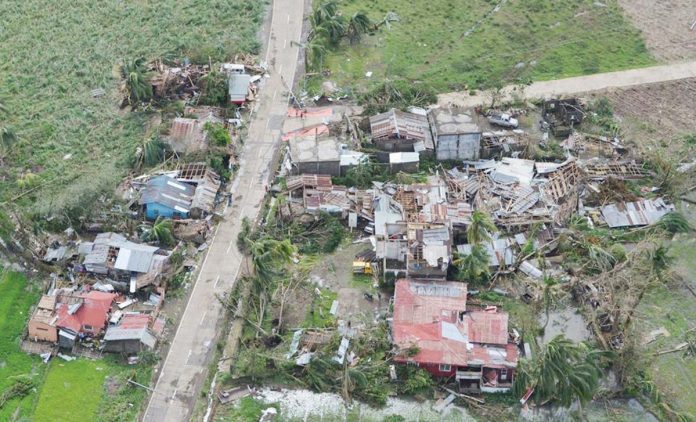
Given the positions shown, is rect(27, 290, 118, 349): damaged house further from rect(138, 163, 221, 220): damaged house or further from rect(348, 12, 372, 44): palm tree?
rect(348, 12, 372, 44): palm tree

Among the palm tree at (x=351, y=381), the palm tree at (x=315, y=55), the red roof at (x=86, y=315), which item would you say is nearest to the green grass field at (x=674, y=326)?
the palm tree at (x=351, y=381)

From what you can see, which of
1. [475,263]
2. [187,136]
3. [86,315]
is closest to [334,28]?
[187,136]

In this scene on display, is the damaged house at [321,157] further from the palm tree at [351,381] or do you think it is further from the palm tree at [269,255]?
the palm tree at [351,381]

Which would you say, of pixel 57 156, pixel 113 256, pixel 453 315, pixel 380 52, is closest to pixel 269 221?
pixel 113 256

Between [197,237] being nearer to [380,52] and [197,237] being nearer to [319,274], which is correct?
[319,274]

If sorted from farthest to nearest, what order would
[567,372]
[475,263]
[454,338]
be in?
[475,263]
[454,338]
[567,372]

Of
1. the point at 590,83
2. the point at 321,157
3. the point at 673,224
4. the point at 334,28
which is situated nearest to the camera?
the point at 673,224

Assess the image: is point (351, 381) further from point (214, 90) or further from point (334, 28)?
point (334, 28)

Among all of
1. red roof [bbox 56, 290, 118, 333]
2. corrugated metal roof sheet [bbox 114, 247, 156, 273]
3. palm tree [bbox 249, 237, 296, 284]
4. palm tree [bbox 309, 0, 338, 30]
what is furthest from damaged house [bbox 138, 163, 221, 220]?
palm tree [bbox 309, 0, 338, 30]

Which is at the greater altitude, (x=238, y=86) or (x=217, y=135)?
(x=238, y=86)
